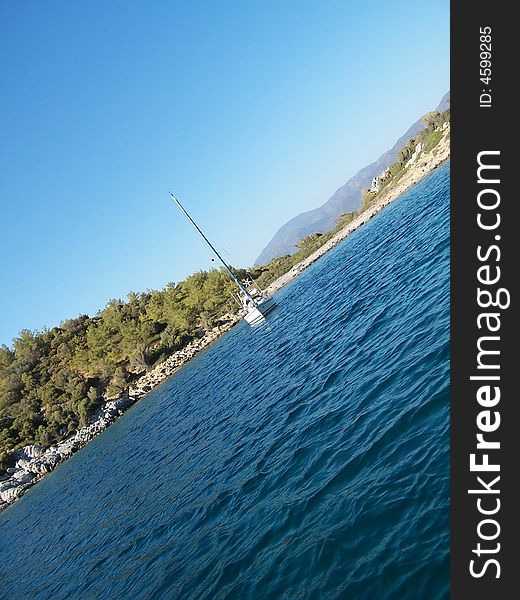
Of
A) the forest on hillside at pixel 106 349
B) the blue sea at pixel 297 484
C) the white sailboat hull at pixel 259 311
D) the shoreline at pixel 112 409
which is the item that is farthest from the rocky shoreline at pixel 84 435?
the blue sea at pixel 297 484

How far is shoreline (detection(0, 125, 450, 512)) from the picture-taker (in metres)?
59.5

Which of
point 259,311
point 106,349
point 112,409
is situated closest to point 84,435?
point 112,409

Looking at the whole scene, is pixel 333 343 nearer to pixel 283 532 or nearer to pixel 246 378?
pixel 246 378

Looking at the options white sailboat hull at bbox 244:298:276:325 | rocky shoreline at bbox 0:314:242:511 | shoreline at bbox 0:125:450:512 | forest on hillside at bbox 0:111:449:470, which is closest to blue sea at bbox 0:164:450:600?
rocky shoreline at bbox 0:314:242:511

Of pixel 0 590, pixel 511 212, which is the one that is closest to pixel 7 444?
pixel 0 590

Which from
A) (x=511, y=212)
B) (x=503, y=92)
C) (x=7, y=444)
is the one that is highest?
(x=7, y=444)

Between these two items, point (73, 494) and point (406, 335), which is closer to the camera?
point (406, 335)

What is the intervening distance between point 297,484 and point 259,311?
48.1 m

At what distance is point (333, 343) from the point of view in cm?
2880

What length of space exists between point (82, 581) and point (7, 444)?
226 feet

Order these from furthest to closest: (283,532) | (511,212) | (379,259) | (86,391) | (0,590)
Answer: (86,391) < (379,259) < (0,590) < (283,532) < (511,212)

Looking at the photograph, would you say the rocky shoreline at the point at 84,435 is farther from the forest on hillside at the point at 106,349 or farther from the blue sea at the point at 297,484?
the blue sea at the point at 297,484

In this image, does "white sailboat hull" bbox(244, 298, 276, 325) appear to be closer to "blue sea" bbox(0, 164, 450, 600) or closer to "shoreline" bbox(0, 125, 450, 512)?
"shoreline" bbox(0, 125, 450, 512)

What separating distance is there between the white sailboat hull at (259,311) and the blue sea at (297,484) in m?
22.7
